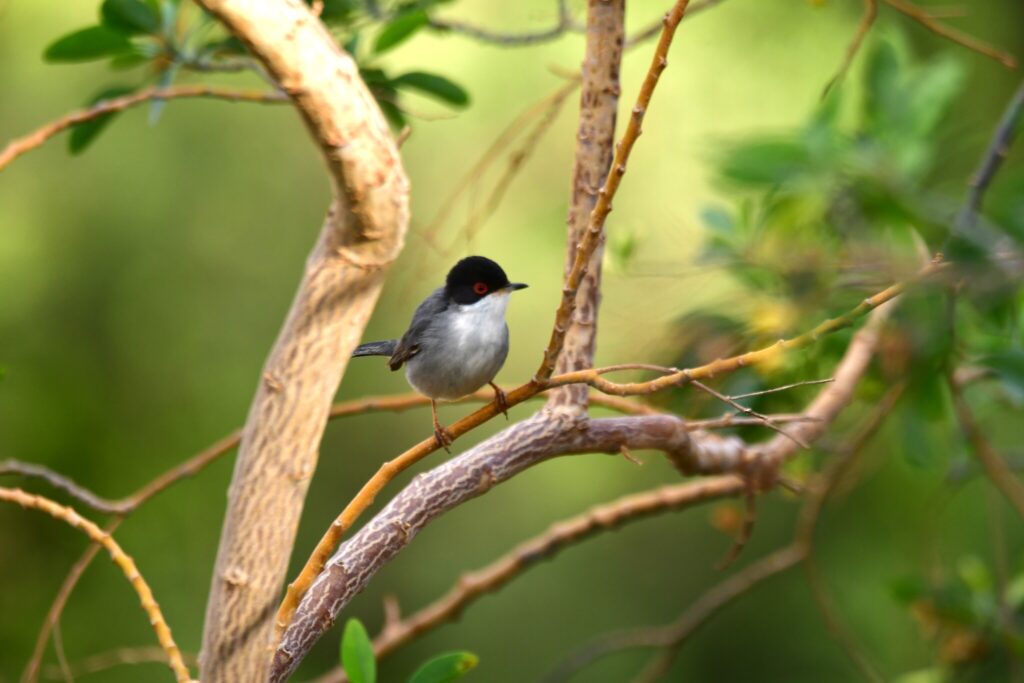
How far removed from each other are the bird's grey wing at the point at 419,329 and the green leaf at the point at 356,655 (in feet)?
2.79

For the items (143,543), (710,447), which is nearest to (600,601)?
(143,543)

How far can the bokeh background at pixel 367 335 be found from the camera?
526 cm

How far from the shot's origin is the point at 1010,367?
260 centimetres

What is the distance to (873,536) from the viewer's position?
5398 millimetres

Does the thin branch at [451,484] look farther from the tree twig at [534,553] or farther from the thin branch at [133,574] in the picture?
the tree twig at [534,553]

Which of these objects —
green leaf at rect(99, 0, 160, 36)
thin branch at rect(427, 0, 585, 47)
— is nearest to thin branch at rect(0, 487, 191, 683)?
green leaf at rect(99, 0, 160, 36)

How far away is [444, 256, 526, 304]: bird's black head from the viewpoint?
6.79 ft

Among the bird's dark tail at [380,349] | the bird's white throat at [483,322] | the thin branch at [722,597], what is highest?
the bird's white throat at [483,322]

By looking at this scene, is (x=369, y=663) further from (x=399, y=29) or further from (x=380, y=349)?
(x=399, y=29)

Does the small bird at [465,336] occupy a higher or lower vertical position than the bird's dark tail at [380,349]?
higher

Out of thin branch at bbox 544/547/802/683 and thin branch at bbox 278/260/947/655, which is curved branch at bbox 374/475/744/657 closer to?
thin branch at bbox 544/547/802/683

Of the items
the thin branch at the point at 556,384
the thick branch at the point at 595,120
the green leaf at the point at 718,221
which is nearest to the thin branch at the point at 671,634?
the green leaf at the point at 718,221

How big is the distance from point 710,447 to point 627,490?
11.6 ft

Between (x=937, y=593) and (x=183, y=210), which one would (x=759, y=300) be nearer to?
(x=937, y=593)
